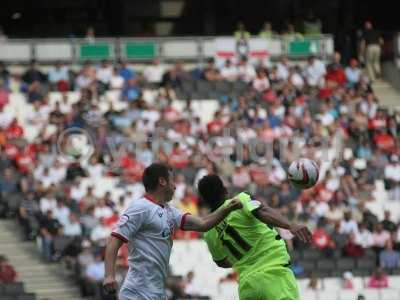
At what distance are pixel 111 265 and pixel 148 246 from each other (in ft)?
1.55

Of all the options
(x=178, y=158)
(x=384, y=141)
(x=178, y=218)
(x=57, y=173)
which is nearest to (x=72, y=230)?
(x=57, y=173)

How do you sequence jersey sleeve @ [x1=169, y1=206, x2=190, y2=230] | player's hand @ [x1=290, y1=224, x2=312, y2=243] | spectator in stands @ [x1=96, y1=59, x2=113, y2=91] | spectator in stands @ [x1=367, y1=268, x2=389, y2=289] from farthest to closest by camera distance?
spectator in stands @ [x1=96, y1=59, x2=113, y2=91]
spectator in stands @ [x1=367, y1=268, x2=389, y2=289]
jersey sleeve @ [x1=169, y1=206, x2=190, y2=230]
player's hand @ [x1=290, y1=224, x2=312, y2=243]

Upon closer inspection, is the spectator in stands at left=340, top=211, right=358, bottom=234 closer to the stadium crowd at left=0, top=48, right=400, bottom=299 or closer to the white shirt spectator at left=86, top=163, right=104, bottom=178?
the stadium crowd at left=0, top=48, right=400, bottom=299

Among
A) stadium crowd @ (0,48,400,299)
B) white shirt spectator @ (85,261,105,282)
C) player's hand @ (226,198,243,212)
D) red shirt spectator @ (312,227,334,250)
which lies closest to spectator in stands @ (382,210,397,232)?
stadium crowd @ (0,48,400,299)

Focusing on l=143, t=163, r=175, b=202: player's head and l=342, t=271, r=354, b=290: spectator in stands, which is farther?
l=342, t=271, r=354, b=290: spectator in stands

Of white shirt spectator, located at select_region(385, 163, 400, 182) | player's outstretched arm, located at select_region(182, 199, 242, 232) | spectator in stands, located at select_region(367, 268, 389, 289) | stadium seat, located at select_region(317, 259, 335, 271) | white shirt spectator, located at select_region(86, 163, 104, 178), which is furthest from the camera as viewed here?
white shirt spectator, located at select_region(385, 163, 400, 182)

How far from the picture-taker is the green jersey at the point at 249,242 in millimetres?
10164

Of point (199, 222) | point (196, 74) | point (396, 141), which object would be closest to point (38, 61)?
point (196, 74)

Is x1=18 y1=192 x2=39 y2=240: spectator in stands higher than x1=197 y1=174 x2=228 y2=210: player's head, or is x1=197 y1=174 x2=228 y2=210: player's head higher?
x1=197 y1=174 x2=228 y2=210: player's head

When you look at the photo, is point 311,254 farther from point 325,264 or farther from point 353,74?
→ point 353,74

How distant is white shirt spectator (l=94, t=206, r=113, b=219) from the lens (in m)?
21.5

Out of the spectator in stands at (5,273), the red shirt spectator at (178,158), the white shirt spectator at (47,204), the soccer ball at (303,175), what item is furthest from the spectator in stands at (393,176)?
the soccer ball at (303,175)

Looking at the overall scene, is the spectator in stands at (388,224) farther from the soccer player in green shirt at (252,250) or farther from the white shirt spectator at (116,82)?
the soccer player in green shirt at (252,250)

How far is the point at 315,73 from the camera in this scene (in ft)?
93.3
